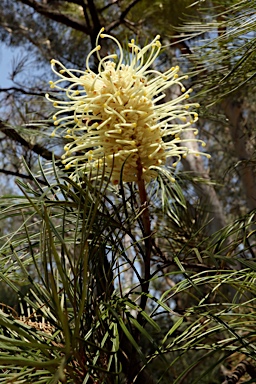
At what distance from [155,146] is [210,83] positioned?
25 centimetres

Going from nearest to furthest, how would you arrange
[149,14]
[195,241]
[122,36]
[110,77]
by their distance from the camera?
[110,77] → [195,241] → [149,14] → [122,36]

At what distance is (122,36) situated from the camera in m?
1.95

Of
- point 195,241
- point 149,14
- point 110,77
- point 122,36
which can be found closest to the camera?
point 110,77

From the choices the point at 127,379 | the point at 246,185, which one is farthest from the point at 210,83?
the point at 246,185

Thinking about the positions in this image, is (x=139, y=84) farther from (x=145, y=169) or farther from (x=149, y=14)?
(x=149, y=14)

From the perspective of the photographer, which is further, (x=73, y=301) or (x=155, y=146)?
(x=155, y=146)

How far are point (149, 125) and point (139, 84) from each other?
0.03 metres

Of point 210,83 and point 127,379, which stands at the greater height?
point 210,83

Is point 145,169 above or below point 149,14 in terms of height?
below

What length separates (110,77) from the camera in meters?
0.44

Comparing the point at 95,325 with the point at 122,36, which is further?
the point at 122,36

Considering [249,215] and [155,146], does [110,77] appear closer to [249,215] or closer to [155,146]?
[155,146]

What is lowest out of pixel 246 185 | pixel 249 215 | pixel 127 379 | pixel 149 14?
pixel 127 379

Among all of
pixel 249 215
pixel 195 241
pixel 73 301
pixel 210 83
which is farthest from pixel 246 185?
pixel 73 301
